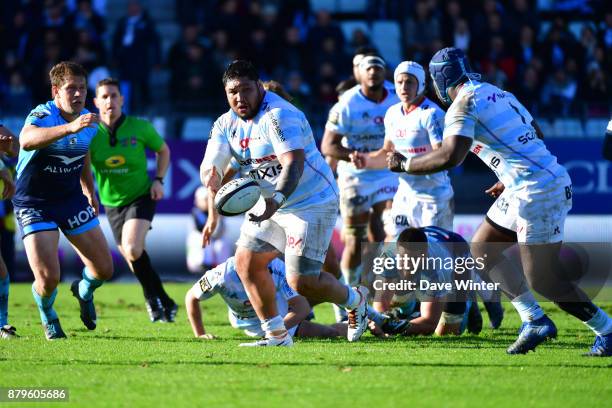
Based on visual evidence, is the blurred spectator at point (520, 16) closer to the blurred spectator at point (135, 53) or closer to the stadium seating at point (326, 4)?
the stadium seating at point (326, 4)

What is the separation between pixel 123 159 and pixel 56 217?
251 centimetres

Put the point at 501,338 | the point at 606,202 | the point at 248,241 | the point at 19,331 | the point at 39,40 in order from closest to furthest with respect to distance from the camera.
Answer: the point at 248,241, the point at 501,338, the point at 19,331, the point at 606,202, the point at 39,40

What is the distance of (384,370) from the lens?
808cm

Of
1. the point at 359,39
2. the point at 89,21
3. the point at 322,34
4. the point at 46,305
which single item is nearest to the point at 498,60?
the point at 359,39

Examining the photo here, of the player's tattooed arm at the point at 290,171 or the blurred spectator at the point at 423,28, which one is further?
the blurred spectator at the point at 423,28

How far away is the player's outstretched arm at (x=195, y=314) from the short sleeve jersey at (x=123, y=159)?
269 cm

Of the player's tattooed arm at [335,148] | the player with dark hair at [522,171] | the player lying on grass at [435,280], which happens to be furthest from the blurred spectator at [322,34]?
the player with dark hair at [522,171]

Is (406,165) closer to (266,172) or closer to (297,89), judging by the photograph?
(266,172)

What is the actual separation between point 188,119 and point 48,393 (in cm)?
1200

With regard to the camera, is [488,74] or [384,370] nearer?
[384,370]

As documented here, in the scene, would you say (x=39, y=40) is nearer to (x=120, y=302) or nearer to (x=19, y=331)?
(x=120, y=302)

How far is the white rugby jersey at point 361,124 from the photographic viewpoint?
42.6 feet

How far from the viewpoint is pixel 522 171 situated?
859 centimetres

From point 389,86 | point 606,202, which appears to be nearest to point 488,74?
point 606,202
